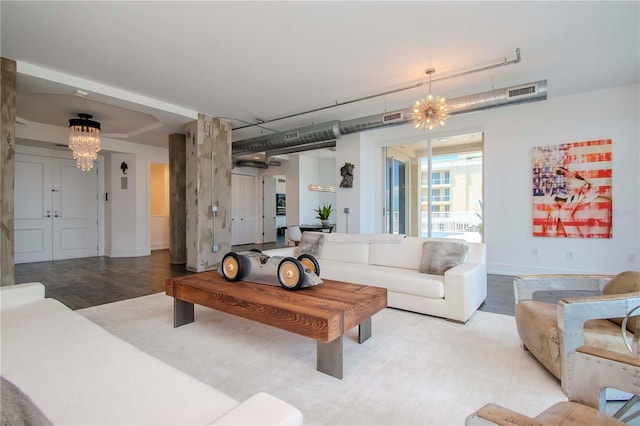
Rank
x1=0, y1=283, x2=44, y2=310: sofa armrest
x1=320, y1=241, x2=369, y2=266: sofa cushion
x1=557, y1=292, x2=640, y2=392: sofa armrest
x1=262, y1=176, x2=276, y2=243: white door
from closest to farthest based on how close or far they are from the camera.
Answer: x1=557, y1=292, x2=640, y2=392: sofa armrest
x1=0, y1=283, x2=44, y2=310: sofa armrest
x1=320, y1=241, x2=369, y2=266: sofa cushion
x1=262, y1=176, x2=276, y2=243: white door

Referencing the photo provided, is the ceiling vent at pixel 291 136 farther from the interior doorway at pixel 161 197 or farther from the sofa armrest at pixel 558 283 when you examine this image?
the interior doorway at pixel 161 197

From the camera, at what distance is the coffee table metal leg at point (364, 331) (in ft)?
7.92

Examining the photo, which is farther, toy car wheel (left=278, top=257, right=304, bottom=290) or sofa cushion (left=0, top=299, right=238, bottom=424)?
toy car wheel (left=278, top=257, right=304, bottom=290)

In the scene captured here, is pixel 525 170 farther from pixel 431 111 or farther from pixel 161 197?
pixel 161 197

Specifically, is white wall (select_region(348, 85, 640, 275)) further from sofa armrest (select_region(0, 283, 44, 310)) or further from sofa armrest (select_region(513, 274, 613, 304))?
sofa armrest (select_region(0, 283, 44, 310))

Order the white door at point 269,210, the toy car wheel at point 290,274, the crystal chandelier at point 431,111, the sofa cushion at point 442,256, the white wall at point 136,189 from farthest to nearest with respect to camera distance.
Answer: the white door at point 269,210 < the white wall at point 136,189 < the crystal chandelier at point 431,111 < the sofa cushion at point 442,256 < the toy car wheel at point 290,274

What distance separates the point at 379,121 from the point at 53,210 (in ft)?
24.7

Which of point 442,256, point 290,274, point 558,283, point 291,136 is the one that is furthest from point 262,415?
point 291,136

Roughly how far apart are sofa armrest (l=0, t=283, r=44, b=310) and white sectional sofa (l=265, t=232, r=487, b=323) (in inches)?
93.8

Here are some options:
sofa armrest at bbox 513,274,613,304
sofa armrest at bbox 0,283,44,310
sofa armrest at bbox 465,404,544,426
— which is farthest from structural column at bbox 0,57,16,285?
sofa armrest at bbox 513,274,613,304

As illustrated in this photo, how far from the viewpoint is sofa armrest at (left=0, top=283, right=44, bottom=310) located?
1954mm

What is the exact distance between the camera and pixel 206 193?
5.54 meters

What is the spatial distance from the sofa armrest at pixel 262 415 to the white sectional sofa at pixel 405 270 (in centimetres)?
240

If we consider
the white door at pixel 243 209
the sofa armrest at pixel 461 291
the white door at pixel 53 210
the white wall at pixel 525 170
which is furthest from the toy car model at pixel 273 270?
the white door at pixel 243 209
